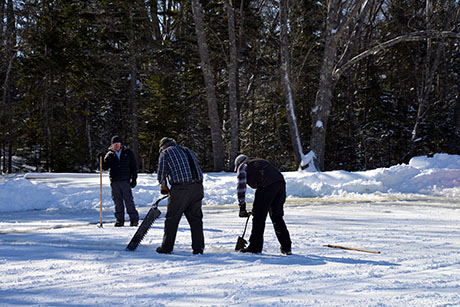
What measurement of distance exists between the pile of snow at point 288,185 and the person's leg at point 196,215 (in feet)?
28.7

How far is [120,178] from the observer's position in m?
9.98

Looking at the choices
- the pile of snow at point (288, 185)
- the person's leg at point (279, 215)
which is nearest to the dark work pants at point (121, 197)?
the person's leg at point (279, 215)

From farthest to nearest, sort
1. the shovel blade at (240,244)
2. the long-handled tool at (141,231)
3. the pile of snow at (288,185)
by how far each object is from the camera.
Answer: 1. the pile of snow at (288,185)
2. the long-handled tool at (141,231)
3. the shovel blade at (240,244)

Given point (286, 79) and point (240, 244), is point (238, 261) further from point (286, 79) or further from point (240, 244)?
point (286, 79)

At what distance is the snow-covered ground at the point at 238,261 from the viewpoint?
462 cm

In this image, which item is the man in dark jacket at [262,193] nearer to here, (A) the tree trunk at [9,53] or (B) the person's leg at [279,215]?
(B) the person's leg at [279,215]

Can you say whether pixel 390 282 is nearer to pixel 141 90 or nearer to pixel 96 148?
pixel 141 90

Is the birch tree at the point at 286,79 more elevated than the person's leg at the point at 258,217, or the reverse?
the birch tree at the point at 286,79

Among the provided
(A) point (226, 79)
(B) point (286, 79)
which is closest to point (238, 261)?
(B) point (286, 79)

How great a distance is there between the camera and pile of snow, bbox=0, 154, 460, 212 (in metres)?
15.4

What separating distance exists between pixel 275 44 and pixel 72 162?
13848 millimetres

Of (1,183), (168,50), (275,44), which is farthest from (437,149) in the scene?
(1,183)

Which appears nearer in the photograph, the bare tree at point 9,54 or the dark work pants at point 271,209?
the dark work pants at point 271,209

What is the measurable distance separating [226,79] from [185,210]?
76.6 ft
